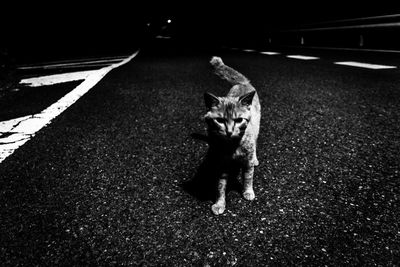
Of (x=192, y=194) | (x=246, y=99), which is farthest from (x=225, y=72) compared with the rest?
(x=192, y=194)

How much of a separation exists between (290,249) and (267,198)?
48 cm

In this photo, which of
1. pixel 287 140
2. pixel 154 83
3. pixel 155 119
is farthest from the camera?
pixel 154 83

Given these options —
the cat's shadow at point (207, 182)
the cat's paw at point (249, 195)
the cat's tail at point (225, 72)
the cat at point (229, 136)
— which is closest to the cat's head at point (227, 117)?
the cat at point (229, 136)

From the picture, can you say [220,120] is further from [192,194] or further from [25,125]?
[25,125]

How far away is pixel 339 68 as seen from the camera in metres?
6.83

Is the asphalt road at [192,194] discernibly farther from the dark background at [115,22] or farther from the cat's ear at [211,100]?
the dark background at [115,22]

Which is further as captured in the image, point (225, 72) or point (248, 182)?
point (225, 72)

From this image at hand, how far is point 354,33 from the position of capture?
11375mm

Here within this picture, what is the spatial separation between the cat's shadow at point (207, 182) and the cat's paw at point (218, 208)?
0.39 ft

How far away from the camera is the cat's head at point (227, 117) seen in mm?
1821

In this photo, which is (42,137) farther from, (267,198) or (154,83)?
(154,83)

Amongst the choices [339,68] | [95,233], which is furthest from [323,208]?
[339,68]

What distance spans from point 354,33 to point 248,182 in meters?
11.5

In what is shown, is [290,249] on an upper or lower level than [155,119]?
lower
